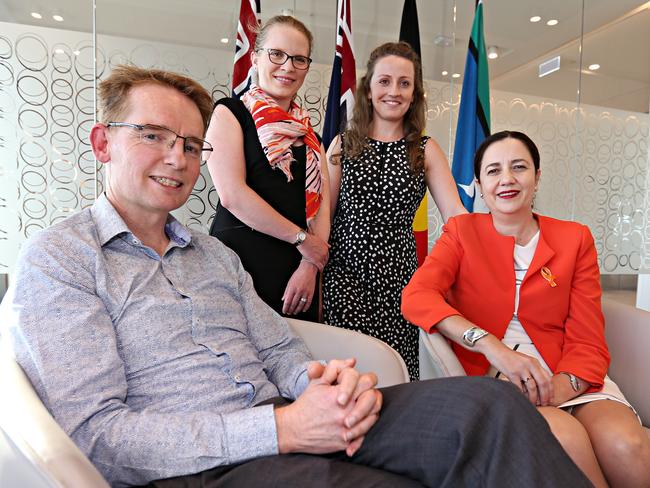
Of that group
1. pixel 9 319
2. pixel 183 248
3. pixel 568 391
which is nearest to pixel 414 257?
pixel 568 391

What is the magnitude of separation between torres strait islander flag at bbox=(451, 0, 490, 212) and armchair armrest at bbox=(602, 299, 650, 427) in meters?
1.73

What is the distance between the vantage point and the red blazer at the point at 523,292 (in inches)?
60.8

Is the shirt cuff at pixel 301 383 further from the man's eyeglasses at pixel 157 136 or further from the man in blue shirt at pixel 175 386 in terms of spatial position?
the man's eyeglasses at pixel 157 136

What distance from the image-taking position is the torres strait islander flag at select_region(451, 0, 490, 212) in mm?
3451

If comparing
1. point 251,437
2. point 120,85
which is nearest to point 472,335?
point 251,437

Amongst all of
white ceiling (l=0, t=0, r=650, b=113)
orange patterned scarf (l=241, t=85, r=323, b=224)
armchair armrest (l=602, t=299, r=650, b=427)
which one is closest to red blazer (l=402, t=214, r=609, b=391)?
armchair armrest (l=602, t=299, r=650, b=427)

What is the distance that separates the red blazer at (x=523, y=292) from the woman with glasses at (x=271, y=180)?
1.58ft

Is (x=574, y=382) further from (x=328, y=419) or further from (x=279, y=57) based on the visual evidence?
(x=279, y=57)

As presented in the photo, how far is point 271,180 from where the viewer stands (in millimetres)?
1866

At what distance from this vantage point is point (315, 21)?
4.50 m

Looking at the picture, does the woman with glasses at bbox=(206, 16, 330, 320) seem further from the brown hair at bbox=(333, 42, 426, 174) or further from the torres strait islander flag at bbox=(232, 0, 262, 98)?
the torres strait islander flag at bbox=(232, 0, 262, 98)

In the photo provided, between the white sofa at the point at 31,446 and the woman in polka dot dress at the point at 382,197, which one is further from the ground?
the woman in polka dot dress at the point at 382,197

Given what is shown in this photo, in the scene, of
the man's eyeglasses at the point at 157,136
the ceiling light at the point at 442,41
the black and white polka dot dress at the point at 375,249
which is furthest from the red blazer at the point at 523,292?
the ceiling light at the point at 442,41

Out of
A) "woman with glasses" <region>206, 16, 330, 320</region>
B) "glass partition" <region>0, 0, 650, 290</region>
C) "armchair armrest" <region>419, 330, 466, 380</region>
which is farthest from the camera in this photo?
"glass partition" <region>0, 0, 650, 290</region>
